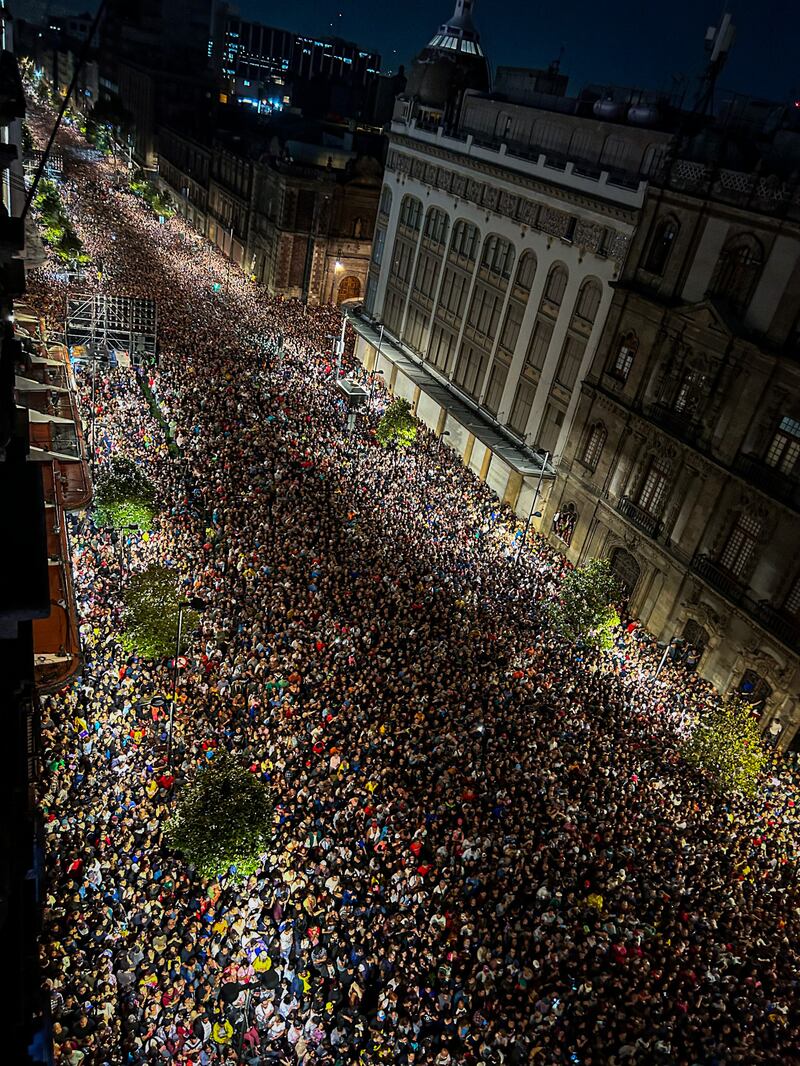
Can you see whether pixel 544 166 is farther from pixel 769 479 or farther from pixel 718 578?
pixel 718 578

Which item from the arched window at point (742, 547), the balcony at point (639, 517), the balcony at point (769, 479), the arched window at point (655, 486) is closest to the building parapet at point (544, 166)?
the arched window at point (655, 486)

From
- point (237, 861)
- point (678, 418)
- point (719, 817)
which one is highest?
point (678, 418)

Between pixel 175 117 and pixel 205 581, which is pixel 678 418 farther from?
pixel 175 117

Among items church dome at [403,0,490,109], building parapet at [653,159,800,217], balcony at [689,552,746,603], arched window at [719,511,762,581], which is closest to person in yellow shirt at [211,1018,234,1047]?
balcony at [689,552,746,603]

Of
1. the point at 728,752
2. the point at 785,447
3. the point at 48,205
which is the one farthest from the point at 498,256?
the point at 48,205

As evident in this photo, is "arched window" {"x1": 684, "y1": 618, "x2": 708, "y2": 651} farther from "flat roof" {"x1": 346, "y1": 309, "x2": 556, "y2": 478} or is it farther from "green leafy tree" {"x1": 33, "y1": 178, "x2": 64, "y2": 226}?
"green leafy tree" {"x1": 33, "y1": 178, "x2": 64, "y2": 226}

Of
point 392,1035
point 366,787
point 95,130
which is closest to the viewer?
point 392,1035

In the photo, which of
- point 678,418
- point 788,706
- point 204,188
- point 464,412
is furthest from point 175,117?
point 788,706
